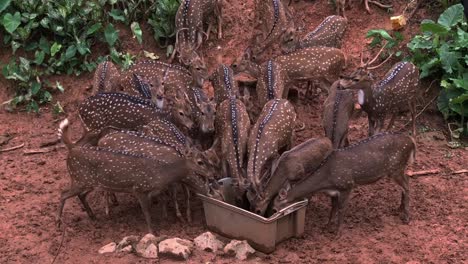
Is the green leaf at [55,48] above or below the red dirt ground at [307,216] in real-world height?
above

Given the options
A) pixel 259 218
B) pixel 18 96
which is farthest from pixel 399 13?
pixel 18 96

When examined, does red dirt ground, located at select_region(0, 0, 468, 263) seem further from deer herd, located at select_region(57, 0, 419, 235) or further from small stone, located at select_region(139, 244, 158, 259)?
deer herd, located at select_region(57, 0, 419, 235)

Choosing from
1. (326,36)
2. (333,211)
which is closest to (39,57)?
(326,36)

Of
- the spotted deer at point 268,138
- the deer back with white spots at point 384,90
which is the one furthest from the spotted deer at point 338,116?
the spotted deer at point 268,138

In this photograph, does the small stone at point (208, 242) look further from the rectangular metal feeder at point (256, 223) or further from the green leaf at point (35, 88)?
the green leaf at point (35, 88)

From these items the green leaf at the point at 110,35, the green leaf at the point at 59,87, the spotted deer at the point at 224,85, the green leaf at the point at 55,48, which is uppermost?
the green leaf at the point at 110,35

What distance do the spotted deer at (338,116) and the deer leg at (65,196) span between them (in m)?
2.18

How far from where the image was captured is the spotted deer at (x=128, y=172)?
578cm

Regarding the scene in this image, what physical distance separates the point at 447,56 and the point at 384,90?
0.87 meters

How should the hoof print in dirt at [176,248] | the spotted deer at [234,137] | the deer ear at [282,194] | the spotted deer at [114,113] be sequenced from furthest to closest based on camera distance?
the spotted deer at [114,113] < the spotted deer at [234,137] < the deer ear at [282,194] < the hoof print in dirt at [176,248]

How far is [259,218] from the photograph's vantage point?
18.0 feet

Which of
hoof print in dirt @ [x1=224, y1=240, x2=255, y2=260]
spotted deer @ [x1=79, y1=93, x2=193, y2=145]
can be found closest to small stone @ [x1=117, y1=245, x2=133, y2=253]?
hoof print in dirt @ [x1=224, y1=240, x2=255, y2=260]

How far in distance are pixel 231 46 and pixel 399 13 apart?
6.27 feet

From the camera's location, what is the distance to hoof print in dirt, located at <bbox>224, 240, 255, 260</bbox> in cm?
553
